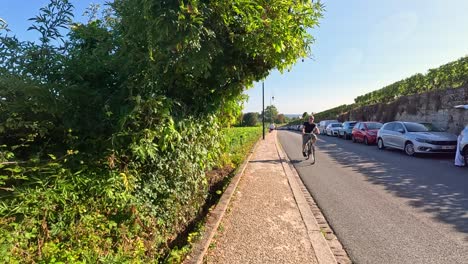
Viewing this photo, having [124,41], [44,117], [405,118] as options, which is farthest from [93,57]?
[405,118]

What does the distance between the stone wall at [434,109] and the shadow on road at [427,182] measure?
227 inches

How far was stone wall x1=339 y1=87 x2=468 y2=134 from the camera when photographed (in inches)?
577

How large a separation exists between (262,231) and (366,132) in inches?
642

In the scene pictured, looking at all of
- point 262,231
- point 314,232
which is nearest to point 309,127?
point 314,232

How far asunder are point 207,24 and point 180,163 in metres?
1.94

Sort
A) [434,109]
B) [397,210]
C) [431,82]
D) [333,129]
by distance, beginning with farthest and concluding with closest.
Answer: [333,129]
[431,82]
[434,109]
[397,210]

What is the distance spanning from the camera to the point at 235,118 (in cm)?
622

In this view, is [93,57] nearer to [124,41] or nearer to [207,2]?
[124,41]

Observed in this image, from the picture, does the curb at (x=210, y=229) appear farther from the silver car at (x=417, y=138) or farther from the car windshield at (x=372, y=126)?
the car windshield at (x=372, y=126)

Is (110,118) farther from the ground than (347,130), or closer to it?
farther from the ground

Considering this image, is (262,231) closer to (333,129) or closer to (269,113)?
(333,129)

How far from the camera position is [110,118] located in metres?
3.20

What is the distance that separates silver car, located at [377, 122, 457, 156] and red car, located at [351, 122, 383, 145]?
2910 mm

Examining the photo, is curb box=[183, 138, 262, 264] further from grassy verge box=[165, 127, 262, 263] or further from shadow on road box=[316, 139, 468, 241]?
shadow on road box=[316, 139, 468, 241]
